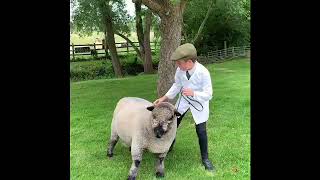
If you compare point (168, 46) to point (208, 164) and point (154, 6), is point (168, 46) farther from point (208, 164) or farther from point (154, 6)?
point (208, 164)

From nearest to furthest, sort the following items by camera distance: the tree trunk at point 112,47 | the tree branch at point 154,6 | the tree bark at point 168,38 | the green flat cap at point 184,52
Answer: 1. the green flat cap at point 184,52
2. the tree branch at point 154,6
3. the tree bark at point 168,38
4. the tree trunk at point 112,47

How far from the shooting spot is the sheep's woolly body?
14.6 feet

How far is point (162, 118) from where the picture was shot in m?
4.23

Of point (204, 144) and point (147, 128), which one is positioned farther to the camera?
point (204, 144)

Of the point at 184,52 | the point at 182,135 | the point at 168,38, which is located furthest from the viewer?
the point at 168,38

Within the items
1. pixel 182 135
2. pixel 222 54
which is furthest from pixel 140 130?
pixel 222 54

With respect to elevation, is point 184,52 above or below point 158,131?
above

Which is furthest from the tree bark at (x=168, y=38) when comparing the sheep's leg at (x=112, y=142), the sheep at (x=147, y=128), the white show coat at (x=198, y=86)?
the white show coat at (x=198, y=86)

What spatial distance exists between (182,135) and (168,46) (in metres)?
1.57

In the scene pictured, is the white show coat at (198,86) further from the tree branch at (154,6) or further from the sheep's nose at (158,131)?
the tree branch at (154,6)

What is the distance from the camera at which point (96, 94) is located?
9367mm

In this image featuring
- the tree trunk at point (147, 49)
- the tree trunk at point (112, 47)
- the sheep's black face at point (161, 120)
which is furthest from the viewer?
the tree trunk at point (112, 47)

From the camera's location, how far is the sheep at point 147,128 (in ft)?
14.0

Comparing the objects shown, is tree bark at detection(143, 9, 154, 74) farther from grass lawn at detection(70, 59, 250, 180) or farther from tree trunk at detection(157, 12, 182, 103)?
tree trunk at detection(157, 12, 182, 103)
